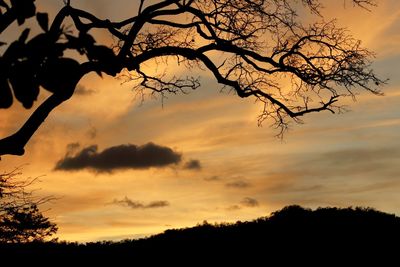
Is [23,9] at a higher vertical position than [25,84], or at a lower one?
higher

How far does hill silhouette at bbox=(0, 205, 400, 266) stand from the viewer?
12.3 metres

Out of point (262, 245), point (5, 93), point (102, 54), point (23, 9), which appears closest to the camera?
point (5, 93)

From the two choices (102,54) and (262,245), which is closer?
(102,54)

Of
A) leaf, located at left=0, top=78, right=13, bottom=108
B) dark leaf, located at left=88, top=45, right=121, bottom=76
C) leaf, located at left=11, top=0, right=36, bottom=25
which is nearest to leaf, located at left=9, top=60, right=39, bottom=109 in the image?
leaf, located at left=0, top=78, right=13, bottom=108

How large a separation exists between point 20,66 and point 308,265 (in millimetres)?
8330

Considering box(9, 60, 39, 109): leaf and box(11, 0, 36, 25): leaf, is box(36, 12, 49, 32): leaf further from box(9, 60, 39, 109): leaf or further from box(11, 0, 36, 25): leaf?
box(11, 0, 36, 25): leaf

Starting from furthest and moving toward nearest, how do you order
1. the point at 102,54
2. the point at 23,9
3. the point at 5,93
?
1. the point at 23,9
2. the point at 102,54
3. the point at 5,93

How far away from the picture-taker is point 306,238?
1286 cm

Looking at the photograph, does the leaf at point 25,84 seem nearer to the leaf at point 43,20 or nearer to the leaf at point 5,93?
the leaf at point 5,93

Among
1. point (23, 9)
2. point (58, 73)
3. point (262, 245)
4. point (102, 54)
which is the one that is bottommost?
point (262, 245)

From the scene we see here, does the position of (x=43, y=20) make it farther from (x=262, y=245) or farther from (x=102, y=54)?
(x=262, y=245)

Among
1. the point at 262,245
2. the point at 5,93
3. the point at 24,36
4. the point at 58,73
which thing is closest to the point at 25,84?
the point at 5,93

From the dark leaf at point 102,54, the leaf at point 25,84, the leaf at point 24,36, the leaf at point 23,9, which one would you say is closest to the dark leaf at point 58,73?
the leaf at point 25,84

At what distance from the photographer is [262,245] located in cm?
1272
